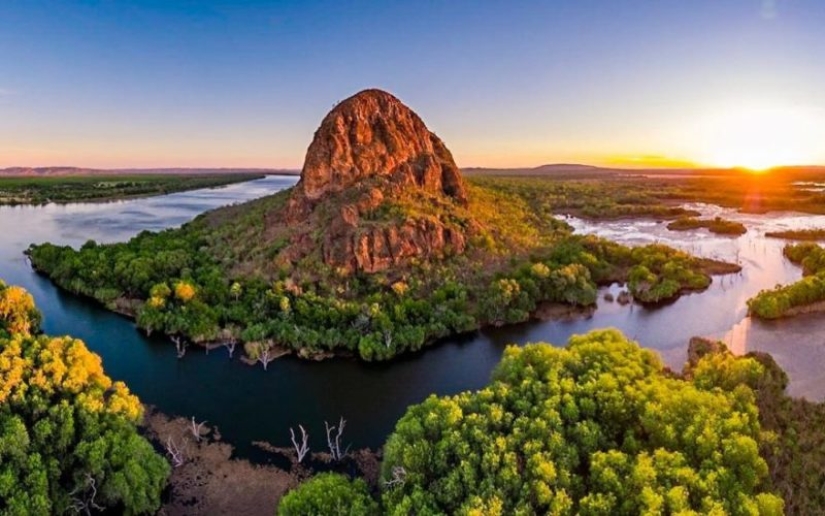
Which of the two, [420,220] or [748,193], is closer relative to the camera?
[420,220]

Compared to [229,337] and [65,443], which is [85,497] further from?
[229,337]

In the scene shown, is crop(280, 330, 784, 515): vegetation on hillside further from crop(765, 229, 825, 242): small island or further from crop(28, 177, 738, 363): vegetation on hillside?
crop(765, 229, 825, 242): small island

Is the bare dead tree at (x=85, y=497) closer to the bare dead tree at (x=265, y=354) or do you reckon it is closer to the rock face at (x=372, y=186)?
the bare dead tree at (x=265, y=354)

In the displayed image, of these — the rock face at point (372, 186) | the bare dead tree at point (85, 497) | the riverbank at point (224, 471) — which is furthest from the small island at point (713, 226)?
the bare dead tree at point (85, 497)

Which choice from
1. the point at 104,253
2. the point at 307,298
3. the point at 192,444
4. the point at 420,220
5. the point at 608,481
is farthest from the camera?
the point at 104,253

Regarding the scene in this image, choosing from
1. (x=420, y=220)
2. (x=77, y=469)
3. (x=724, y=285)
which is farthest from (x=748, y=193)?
(x=77, y=469)

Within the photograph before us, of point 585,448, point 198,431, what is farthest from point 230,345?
point 585,448

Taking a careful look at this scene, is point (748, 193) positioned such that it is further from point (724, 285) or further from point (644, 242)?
point (724, 285)
